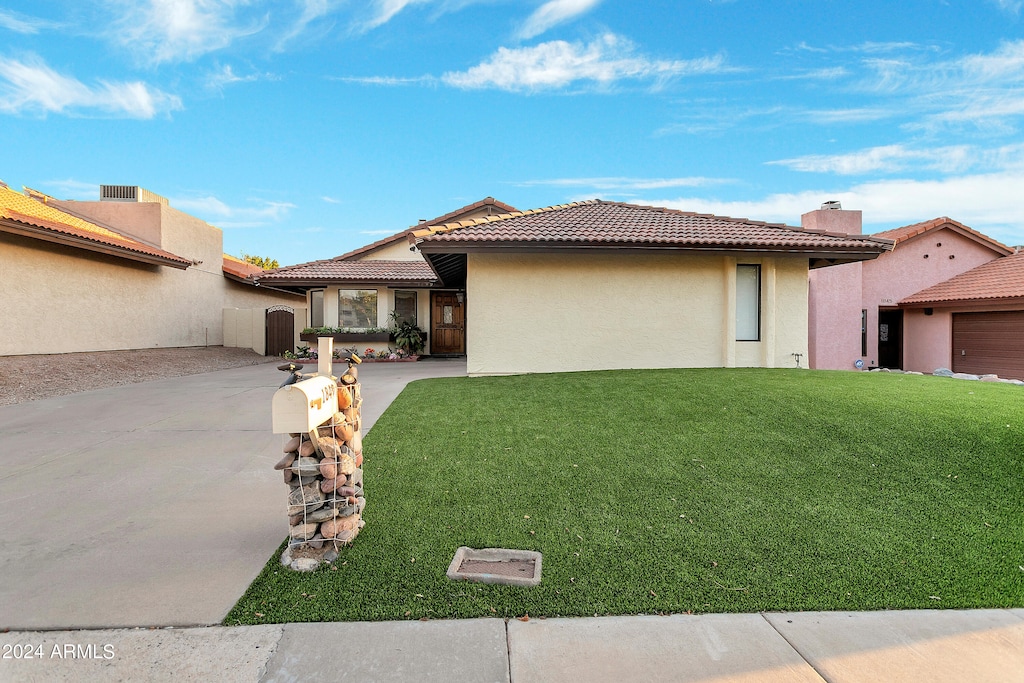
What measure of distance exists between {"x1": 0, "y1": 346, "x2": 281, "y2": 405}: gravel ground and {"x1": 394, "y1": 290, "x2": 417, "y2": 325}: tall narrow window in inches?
209

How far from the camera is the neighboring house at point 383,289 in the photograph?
54.7 ft

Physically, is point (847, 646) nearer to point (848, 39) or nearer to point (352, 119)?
point (848, 39)

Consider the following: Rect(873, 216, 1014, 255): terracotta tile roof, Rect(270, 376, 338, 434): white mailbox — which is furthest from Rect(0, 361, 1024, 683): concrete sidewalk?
Rect(873, 216, 1014, 255): terracotta tile roof

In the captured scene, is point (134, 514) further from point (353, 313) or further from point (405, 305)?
point (405, 305)

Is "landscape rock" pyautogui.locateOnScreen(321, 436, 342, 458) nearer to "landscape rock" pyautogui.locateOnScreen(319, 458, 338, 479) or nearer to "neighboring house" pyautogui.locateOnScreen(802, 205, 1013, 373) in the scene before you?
"landscape rock" pyautogui.locateOnScreen(319, 458, 338, 479)

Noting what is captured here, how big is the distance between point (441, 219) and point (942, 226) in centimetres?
1831

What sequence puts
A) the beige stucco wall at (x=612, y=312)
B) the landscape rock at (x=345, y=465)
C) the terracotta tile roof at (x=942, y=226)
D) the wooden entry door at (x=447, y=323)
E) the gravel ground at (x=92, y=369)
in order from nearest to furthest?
the landscape rock at (x=345, y=465) → the gravel ground at (x=92, y=369) → the beige stucco wall at (x=612, y=312) → the terracotta tile roof at (x=942, y=226) → the wooden entry door at (x=447, y=323)

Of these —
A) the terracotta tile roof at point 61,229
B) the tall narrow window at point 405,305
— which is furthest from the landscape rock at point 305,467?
the tall narrow window at point 405,305

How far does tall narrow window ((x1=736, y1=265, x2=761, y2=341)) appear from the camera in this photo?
11.0m

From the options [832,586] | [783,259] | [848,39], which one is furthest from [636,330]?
[848,39]

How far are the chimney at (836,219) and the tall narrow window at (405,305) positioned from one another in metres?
14.0

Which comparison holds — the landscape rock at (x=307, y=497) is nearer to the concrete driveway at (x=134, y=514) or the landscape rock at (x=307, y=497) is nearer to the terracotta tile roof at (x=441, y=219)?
the concrete driveway at (x=134, y=514)

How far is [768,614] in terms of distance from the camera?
2500mm

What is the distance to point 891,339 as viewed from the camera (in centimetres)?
1827
